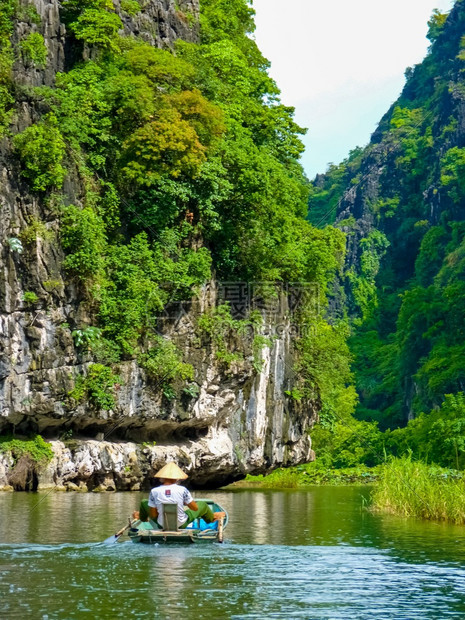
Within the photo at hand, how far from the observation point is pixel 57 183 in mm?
29531

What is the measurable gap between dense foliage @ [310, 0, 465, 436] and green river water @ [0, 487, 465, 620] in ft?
136

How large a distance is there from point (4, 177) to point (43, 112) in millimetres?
2808

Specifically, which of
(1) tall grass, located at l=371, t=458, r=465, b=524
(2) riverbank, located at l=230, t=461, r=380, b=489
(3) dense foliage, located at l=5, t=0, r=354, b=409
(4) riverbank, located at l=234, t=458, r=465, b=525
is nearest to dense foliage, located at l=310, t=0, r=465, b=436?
(2) riverbank, located at l=230, t=461, r=380, b=489

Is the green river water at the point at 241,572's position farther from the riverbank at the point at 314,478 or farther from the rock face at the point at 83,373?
the riverbank at the point at 314,478

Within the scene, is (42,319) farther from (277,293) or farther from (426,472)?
(426,472)

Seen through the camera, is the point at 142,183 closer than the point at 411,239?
Yes

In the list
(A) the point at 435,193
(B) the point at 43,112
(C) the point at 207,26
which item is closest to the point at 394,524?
(B) the point at 43,112

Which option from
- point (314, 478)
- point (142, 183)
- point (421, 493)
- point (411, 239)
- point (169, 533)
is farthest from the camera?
point (411, 239)

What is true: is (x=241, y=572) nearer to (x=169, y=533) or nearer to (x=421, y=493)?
(x=169, y=533)

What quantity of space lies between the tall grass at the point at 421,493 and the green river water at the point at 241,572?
373 millimetres

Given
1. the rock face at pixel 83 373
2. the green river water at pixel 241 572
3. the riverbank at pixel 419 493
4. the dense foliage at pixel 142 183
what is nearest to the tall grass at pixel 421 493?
the riverbank at pixel 419 493

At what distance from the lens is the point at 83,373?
97.0 feet

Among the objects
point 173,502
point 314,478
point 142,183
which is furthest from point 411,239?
point 173,502

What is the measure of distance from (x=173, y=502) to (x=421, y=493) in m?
5.89
